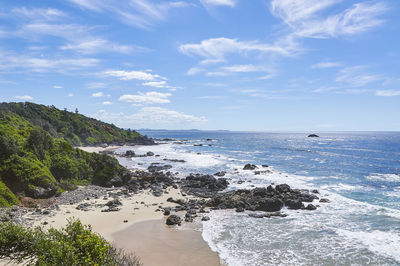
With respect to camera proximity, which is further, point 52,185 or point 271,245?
point 52,185

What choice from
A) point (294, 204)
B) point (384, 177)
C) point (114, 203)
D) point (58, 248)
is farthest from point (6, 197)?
point (384, 177)

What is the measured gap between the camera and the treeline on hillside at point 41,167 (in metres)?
27.9

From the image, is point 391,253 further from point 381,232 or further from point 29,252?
point 29,252

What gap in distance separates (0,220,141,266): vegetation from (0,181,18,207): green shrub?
13000 mm

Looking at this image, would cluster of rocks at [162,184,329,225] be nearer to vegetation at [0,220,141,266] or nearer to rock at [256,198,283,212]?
rock at [256,198,283,212]

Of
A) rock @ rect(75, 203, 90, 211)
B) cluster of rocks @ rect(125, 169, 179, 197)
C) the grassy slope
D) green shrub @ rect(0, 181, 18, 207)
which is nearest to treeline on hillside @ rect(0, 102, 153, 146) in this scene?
the grassy slope

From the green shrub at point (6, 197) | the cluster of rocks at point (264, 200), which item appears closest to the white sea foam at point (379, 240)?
the cluster of rocks at point (264, 200)

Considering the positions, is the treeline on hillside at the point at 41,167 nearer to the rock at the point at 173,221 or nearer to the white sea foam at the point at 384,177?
the rock at the point at 173,221

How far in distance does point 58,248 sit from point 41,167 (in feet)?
79.9

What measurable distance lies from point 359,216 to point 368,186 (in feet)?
57.6

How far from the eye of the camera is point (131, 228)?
75.7 feet

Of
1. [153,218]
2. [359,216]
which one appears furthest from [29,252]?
[359,216]

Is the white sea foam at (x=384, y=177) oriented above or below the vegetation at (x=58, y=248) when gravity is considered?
below

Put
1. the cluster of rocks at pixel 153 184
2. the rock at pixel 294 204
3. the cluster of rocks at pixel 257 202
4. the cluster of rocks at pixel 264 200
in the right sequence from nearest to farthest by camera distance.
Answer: the cluster of rocks at pixel 257 202 < the cluster of rocks at pixel 264 200 < the rock at pixel 294 204 < the cluster of rocks at pixel 153 184
